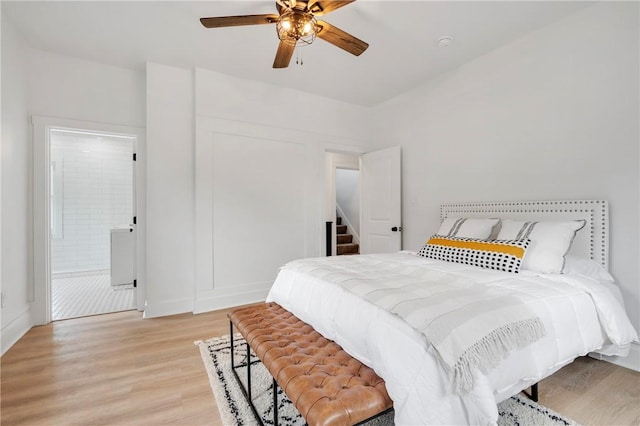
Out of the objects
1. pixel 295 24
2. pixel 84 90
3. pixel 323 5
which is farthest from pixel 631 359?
pixel 84 90

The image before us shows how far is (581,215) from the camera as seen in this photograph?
7.42 ft

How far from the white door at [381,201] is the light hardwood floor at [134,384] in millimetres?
2258

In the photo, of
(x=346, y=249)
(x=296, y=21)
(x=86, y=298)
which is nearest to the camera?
(x=296, y=21)

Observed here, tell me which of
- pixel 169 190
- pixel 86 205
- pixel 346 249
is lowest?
pixel 346 249

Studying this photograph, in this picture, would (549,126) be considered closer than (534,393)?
No

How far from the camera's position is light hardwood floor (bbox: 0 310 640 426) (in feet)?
5.19

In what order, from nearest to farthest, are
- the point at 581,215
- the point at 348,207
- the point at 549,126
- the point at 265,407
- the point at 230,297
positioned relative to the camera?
the point at 265,407
the point at 581,215
the point at 549,126
the point at 230,297
the point at 348,207

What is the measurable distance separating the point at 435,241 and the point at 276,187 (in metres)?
2.11

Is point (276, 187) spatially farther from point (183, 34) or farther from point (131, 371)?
point (131, 371)

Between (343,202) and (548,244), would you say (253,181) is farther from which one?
(343,202)

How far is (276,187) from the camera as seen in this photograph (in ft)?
12.5

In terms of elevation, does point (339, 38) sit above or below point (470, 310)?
above

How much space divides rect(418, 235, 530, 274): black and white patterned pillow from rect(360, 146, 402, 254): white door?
1390 millimetres

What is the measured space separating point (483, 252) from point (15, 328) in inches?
156
